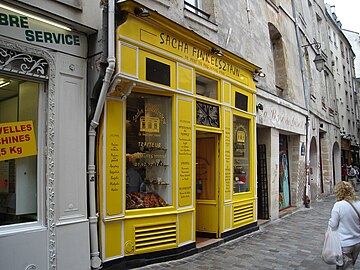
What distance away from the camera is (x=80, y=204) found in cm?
502

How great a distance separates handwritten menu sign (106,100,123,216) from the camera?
5355 mm

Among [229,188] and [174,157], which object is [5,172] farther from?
[229,188]

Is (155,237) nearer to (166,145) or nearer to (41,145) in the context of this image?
(166,145)

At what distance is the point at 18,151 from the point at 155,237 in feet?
8.65

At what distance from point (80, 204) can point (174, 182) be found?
1.91m

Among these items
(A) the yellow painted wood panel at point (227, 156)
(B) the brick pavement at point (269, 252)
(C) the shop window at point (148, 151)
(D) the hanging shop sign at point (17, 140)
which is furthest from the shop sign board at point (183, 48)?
(B) the brick pavement at point (269, 252)

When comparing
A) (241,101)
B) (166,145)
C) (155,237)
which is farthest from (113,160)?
(241,101)

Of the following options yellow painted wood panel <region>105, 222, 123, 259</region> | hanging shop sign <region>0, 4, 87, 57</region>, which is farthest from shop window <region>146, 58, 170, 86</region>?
A: yellow painted wood panel <region>105, 222, 123, 259</region>

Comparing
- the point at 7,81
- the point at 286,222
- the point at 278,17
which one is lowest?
the point at 286,222

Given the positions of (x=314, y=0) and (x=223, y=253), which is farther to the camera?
(x=314, y=0)

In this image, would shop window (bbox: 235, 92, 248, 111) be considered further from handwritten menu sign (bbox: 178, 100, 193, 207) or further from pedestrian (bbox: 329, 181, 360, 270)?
pedestrian (bbox: 329, 181, 360, 270)

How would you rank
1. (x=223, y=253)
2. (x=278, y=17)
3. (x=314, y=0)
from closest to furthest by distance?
(x=223, y=253)
(x=278, y=17)
(x=314, y=0)

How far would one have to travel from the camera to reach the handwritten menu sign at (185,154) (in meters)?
6.53

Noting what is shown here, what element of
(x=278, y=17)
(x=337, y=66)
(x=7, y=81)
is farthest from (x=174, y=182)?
(x=337, y=66)
